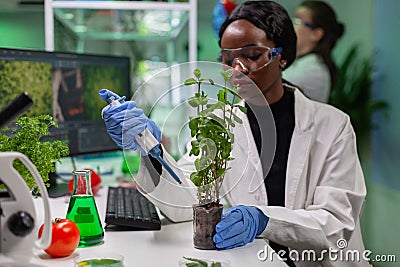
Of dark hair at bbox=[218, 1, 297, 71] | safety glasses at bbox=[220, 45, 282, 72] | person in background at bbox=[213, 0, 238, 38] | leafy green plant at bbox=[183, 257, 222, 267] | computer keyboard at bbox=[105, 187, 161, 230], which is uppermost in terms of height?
person in background at bbox=[213, 0, 238, 38]

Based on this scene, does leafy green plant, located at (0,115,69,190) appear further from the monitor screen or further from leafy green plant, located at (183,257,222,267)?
the monitor screen

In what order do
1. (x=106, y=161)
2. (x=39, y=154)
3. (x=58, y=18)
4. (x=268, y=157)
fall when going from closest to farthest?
1. (x=39, y=154)
2. (x=268, y=157)
3. (x=58, y=18)
4. (x=106, y=161)

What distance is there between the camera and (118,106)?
52.8 inches

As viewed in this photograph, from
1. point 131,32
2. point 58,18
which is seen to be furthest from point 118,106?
point 131,32

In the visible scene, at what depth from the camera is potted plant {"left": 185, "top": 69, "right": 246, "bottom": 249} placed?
4.15 feet

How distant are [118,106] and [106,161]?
5.22 ft

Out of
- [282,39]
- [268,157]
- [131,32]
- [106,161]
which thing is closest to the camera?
[268,157]

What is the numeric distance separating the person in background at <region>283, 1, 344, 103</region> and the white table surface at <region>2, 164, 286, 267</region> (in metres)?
1.85

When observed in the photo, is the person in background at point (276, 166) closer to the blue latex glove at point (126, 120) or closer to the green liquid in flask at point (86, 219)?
the blue latex glove at point (126, 120)

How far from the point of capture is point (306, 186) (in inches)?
68.8

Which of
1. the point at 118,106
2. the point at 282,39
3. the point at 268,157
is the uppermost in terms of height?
the point at 282,39

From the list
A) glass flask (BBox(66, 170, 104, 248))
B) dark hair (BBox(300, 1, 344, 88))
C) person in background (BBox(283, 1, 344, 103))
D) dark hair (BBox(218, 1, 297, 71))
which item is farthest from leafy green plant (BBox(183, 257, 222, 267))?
dark hair (BBox(300, 1, 344, 88))

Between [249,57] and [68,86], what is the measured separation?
2.87ft

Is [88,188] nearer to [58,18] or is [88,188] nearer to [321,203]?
[321,203]
